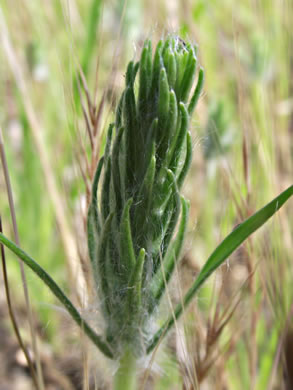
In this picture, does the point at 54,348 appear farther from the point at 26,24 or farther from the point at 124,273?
the point at 26,24

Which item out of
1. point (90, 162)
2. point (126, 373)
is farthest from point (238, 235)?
point (90, 162)

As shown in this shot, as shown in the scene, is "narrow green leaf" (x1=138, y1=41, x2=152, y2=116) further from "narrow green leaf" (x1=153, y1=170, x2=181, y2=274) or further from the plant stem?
the plant stem

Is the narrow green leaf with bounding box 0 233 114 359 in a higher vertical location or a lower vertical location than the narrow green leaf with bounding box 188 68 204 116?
lower

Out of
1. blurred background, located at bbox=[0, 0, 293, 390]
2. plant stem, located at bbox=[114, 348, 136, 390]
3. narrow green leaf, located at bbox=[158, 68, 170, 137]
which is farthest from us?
blurred background, located at bbox=[0, 0, 293, 390]

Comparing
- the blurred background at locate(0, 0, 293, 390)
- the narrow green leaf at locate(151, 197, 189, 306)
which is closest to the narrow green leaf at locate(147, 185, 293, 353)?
the narrow green leaf at locate(151, 197, 189, 306)

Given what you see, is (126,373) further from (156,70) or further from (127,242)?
(156,70)

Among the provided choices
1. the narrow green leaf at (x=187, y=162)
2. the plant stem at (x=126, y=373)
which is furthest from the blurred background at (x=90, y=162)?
the narrow green leaf at (x=187, y=162)

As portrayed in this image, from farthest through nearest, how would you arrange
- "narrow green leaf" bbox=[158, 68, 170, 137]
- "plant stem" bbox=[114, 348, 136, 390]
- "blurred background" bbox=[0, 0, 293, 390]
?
"blurred background" bbox=[0, 0, 293, 390], "plant stem" bbox=[114, 348, 136, 390], "narrow green leaf" bbox=[158, 68, 170, 137]
